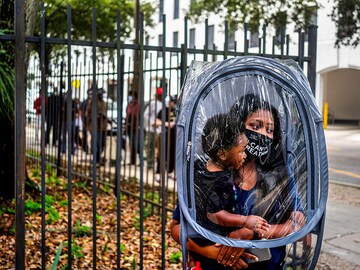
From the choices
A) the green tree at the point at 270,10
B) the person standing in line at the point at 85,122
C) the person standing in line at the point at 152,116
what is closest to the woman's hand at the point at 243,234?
the person standing in line at the point at 152,116

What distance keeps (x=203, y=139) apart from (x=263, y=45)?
218 cm

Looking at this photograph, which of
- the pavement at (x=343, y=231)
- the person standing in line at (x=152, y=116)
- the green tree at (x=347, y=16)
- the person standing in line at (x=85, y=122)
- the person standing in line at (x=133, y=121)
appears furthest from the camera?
the green tree at (x=347, y=16)

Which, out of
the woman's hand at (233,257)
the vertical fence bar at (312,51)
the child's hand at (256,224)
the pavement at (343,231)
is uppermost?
the vertical fence bar at (312,51)

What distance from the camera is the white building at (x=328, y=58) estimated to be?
87.6 ft

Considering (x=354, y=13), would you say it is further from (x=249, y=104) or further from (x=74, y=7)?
(x=249, y=104)

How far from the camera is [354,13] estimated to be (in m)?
15.4

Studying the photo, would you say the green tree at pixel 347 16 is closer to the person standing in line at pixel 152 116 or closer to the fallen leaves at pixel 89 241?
the person standing in line at pixel 152 116

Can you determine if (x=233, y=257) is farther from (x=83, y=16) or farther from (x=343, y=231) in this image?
(x=83, y=16)

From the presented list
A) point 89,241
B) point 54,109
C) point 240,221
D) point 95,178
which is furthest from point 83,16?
point 240,221

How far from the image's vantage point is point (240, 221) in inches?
92.6

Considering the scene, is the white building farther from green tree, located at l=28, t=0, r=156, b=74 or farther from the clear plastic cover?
the clear plastic cover

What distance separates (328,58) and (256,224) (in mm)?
27196

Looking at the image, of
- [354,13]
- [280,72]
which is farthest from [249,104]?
[354,13]

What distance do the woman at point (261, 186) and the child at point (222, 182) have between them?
34 mm
